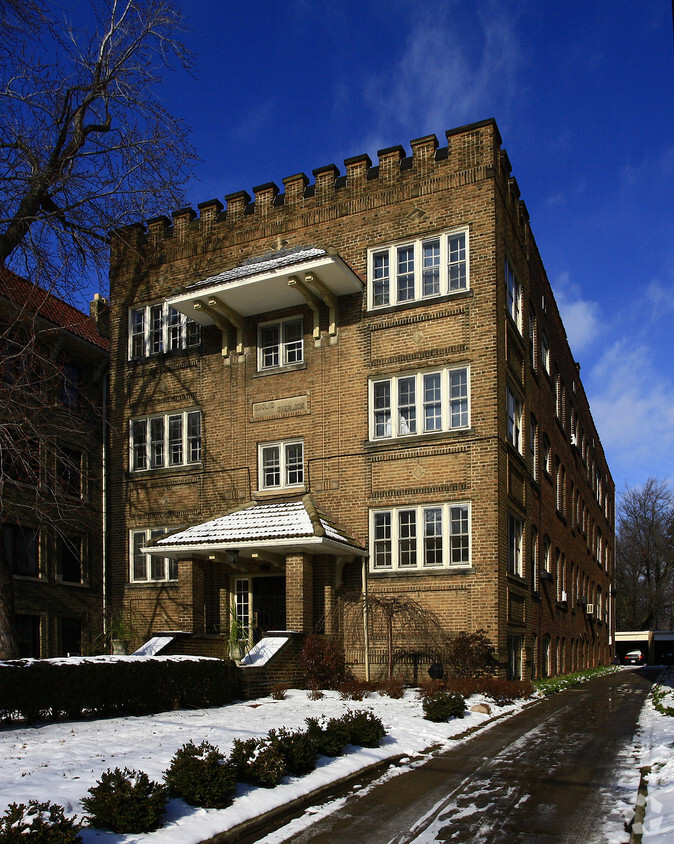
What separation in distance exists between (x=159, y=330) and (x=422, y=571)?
1190 centimetres

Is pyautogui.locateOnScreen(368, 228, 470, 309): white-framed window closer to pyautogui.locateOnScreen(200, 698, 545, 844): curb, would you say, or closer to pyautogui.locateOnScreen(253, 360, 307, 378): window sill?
pyautogui.locateOnScreen(253, 360, 307, 378): window sill

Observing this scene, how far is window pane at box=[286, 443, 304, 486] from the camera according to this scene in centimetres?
2322

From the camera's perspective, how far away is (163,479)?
25359mm

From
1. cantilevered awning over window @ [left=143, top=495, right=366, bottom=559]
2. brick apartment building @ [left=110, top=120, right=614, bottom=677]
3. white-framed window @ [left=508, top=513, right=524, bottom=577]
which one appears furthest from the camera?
white-framed window @ [left=508, top=513, right=524, bottom=577]

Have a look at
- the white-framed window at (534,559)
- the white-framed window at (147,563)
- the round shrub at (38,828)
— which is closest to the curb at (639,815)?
the round shrub at (38,828)

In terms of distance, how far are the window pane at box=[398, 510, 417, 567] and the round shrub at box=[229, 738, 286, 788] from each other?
1171cm

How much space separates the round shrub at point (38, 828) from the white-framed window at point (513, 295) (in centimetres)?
1880

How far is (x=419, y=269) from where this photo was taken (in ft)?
73.2

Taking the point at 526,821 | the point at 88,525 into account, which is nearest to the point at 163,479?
the point at 88,525

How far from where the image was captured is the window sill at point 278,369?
77.2 ft

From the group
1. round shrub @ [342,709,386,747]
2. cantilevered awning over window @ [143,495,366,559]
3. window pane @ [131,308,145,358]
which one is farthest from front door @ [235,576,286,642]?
round shrub @ [342,709,386,747]

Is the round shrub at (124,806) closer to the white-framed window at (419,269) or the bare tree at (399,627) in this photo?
the bare tree at (399,627)

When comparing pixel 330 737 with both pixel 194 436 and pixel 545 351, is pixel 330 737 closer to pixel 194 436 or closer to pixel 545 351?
pixel 194 436

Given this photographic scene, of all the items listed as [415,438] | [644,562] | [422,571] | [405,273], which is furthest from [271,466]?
[644,562]
